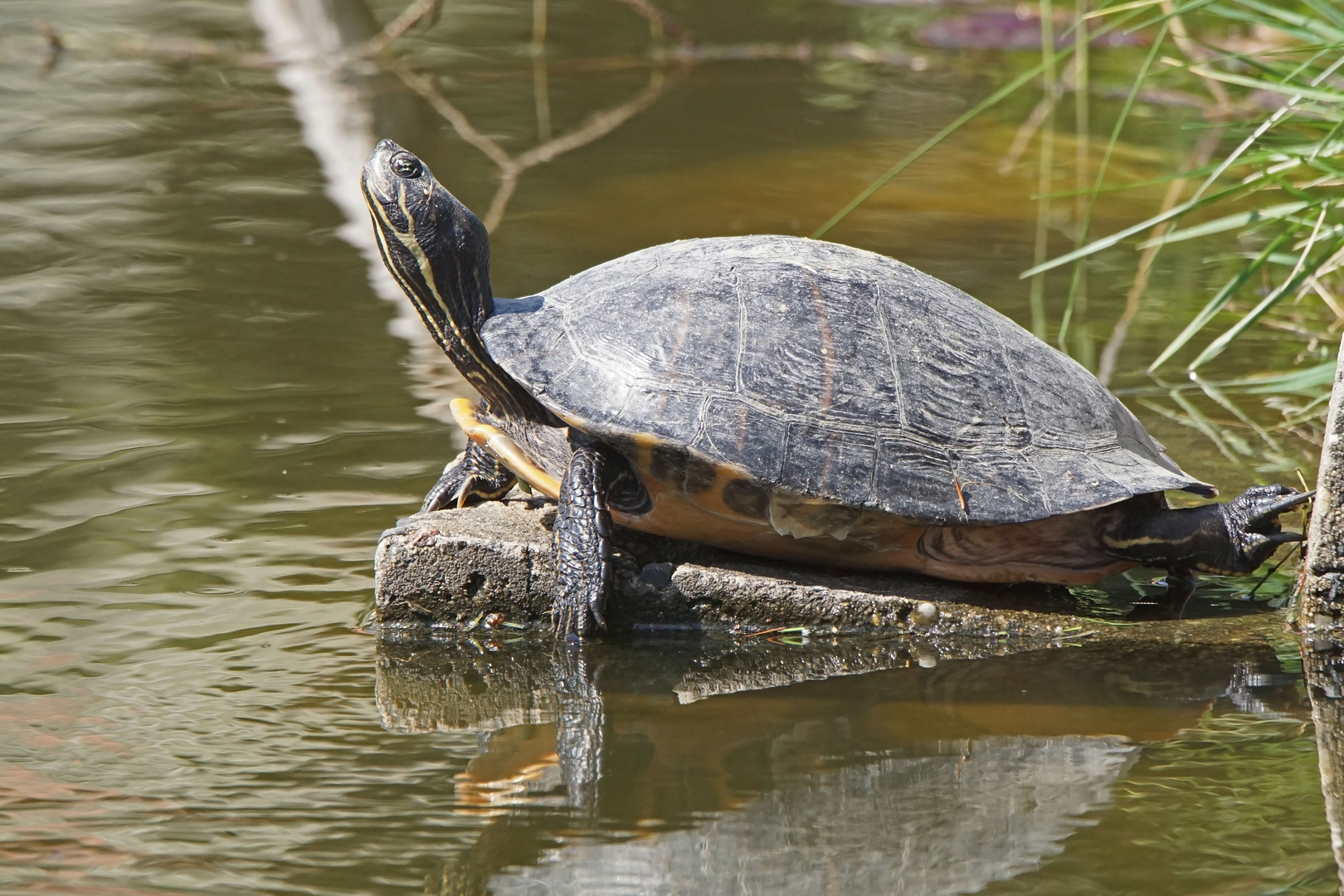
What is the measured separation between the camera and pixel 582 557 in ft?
11.8

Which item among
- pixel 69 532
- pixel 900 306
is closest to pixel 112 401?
pixel 69 532

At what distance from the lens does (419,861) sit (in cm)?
256

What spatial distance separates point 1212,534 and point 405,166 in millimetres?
2471

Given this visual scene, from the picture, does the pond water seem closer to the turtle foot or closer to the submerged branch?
the turtle foot

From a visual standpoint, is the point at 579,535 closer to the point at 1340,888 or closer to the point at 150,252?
the point at 1340,888

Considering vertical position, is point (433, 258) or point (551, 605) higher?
point (433, 258)

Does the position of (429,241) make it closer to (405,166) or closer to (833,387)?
(405,166)

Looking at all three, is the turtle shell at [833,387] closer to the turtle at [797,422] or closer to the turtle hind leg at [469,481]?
the turtle at [797,422]

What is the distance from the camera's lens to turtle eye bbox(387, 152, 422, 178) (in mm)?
3979

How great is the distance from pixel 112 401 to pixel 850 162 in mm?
5423

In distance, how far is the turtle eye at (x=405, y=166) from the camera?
3.98 meters

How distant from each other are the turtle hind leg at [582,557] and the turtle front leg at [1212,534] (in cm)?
138

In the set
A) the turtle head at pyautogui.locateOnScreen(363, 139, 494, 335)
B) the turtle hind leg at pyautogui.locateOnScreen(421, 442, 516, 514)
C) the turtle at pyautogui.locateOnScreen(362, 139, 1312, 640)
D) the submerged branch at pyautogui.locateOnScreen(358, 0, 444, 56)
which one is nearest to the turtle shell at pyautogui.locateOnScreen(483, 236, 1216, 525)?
the turtle at pyautogui.locateOnScreen(362, 139, 1312, 640)

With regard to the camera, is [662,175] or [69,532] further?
[662,175]
